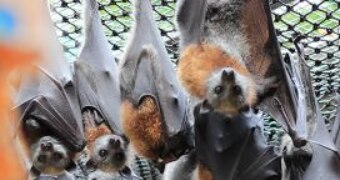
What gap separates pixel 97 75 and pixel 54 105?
34 cm

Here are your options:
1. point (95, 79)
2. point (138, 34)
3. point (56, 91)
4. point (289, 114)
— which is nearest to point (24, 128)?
point (56, 91)

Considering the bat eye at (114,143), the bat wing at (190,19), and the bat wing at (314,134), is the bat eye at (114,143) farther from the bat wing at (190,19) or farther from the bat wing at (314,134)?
the bat wing at (314,134)

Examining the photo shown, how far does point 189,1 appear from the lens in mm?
1832

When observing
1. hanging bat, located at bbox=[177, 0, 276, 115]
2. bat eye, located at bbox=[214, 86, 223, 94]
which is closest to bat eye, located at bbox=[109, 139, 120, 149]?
hanging bat, located at bbox=[177, 0, 276, 115]

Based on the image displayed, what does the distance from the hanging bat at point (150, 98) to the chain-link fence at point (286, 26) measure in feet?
Answer: 1.21

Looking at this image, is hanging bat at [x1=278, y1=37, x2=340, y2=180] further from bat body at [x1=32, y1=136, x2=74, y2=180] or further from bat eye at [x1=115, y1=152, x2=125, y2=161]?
bat body at [x1=32, y1=136, x2=74, y2=180]

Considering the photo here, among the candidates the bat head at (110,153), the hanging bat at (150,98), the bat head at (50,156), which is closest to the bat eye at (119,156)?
the bat head at (110,153)

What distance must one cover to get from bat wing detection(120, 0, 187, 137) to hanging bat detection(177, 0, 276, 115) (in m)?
0.12

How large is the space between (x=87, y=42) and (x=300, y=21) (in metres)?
0.87

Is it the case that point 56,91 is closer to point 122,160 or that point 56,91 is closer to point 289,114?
point 122,160

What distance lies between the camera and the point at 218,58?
5.92 feet

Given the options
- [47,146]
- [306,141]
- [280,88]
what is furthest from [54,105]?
[306,141]

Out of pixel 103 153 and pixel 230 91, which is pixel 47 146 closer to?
pixel 103 153

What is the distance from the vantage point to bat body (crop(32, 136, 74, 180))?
1.91 meters
